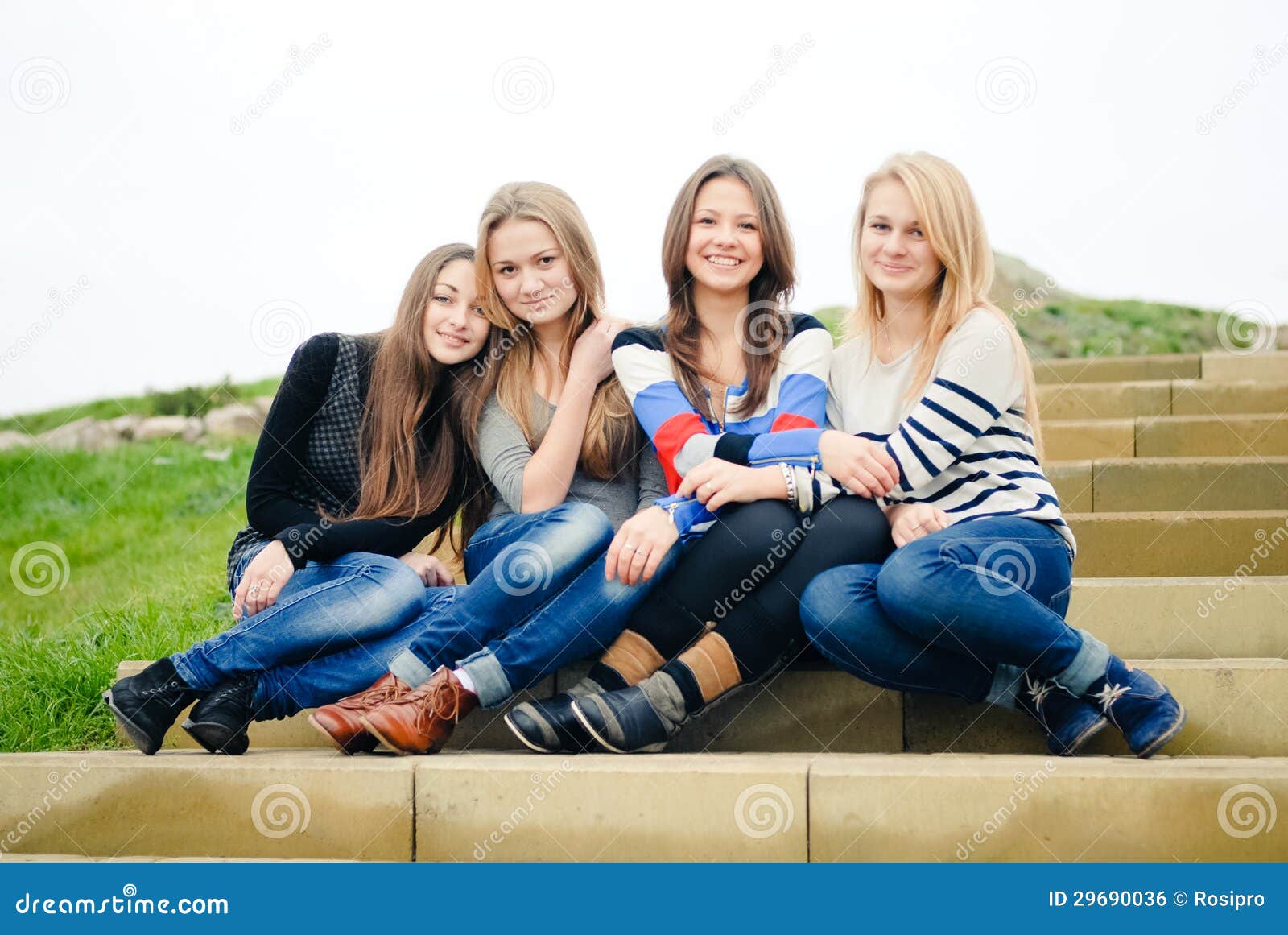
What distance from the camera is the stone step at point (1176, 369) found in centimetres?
501

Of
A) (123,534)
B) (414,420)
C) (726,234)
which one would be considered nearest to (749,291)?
(726,234)

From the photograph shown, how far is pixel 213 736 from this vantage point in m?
2.26

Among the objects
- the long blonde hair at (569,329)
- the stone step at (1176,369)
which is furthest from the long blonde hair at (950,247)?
the stone step at (1176,369)

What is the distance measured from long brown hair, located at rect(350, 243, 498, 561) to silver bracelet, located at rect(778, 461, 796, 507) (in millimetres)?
757

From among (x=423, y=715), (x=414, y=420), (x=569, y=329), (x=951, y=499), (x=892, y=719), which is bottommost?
(x=892, y=719)

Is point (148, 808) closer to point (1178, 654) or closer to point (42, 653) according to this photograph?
point (42, 653)

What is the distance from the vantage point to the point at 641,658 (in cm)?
222

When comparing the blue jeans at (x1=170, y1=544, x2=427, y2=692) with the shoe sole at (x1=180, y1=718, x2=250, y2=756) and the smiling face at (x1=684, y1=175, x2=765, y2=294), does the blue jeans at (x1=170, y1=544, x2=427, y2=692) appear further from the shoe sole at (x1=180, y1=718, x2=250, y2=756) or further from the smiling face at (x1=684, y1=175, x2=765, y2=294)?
the smiling face at (x1=684, y1=175, x2=765, y2=294)

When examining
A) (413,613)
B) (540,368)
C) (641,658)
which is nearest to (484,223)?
(540,368)

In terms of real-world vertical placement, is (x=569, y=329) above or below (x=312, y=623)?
above

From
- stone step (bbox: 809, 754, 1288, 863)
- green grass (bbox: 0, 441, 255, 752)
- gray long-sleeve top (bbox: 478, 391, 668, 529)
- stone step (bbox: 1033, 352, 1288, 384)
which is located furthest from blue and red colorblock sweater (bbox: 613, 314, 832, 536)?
stone step (bbox: 1033, 352, 1288, 384)

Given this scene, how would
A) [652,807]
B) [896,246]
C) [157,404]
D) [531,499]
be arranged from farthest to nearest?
[157,404] < [531,499] < [896,246] < [652,807]

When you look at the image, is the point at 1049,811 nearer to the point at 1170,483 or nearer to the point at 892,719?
the point at 892,719

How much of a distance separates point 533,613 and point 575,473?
1.60 ft
